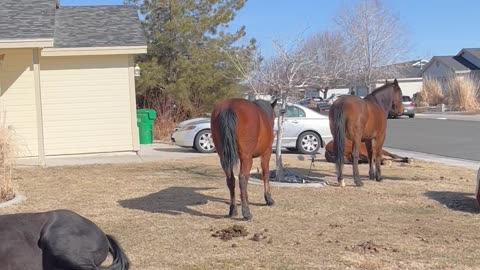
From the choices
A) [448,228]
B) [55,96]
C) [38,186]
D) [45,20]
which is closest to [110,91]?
[55,96]

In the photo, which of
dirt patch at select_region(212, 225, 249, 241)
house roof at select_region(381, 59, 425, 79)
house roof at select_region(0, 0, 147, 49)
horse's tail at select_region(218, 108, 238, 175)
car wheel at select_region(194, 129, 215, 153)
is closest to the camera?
dirt patch at select_region(212, 225, 249, 241)

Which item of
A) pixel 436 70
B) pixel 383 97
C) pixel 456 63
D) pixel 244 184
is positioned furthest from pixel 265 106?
pixel 436 70

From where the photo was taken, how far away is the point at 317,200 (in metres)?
9.85

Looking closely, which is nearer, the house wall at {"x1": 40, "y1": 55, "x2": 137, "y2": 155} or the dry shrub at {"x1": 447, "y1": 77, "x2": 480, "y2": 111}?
the house wall at {"x1": 40, "y1": 55, "x2": 137, "y2": 155}

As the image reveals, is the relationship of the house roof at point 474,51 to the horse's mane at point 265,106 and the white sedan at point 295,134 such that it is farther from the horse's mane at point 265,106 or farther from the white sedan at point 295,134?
the horse's mane at point 265,106

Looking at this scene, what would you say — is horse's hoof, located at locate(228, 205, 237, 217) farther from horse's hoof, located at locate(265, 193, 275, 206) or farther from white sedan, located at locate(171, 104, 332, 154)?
white sedan, located at locate(171, 104, 332, 154)

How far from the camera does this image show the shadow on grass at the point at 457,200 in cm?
922

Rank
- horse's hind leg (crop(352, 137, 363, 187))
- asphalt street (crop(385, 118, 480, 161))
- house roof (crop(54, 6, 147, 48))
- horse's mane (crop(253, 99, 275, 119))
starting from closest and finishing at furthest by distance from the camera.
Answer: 1. horse's mane (crop(253, 99, 275, 119))
2. horse's hind leg (crop(352, 137, 363, 187))
3. house roof (crop(54, 6, 147, 48))
4. asphalt street (crop(385, 118, 480, 161))

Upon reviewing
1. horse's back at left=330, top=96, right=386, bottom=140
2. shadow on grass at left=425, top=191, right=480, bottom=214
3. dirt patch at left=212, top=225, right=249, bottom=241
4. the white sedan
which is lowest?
shadow on grass at left=425, top=191, right=480, bottom=214

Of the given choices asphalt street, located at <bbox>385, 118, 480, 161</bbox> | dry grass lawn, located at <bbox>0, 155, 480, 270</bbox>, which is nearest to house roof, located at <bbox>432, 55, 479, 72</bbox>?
asphalt street, located at <bbox>385, 118, 480, 161</bbox>

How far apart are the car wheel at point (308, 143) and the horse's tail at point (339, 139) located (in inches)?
282

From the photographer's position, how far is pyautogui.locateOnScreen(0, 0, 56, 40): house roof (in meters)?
14.5

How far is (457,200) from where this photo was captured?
9.90 m

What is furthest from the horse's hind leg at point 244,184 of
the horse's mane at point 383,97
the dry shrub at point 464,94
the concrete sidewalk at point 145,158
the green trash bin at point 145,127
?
the dry shrub at point 464,94
